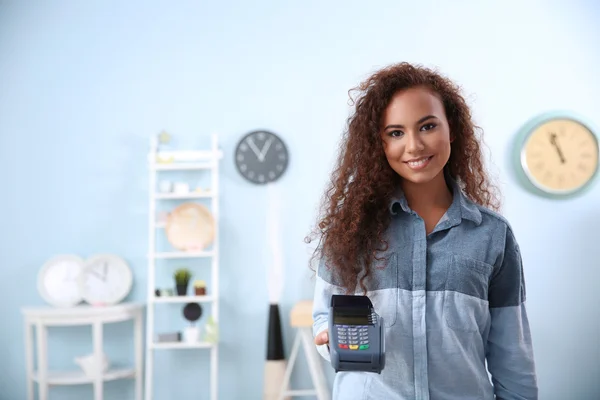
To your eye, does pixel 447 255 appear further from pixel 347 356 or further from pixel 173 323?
pixel 173 323

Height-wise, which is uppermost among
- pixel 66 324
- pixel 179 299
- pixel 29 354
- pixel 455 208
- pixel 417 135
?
pixel 417 135

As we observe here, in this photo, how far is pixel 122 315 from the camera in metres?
3.62

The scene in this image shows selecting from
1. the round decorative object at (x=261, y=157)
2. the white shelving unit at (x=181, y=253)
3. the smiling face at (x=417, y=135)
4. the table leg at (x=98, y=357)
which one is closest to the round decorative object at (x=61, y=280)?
the table leg at (x=98, y=357)

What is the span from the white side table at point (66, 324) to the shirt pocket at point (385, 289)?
8.21 feet

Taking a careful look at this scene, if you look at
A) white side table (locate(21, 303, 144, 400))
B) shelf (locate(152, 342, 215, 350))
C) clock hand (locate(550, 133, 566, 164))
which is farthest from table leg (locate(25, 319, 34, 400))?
clock hand (locate(550, 133, 566, 164))

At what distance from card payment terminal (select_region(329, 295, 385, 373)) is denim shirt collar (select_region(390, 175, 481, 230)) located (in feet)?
0.70

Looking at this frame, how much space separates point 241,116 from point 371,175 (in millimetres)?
2589

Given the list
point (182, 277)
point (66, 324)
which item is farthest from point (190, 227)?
point (66, 324)

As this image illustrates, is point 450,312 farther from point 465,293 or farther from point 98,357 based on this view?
point 98,357

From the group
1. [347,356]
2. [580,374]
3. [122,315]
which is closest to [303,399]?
[122,315]

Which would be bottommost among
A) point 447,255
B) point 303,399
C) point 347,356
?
→ point 303,399

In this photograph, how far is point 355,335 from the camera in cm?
124

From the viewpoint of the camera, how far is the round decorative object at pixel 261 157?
3.88 m

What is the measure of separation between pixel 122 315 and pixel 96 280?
0.94 ft
